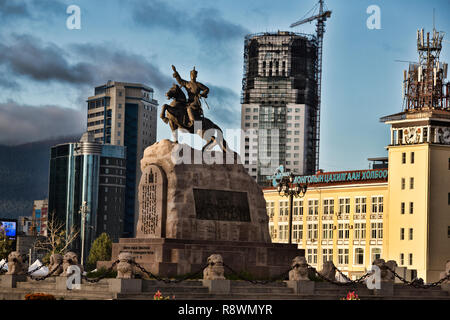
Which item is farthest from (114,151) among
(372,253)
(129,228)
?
(372,253)

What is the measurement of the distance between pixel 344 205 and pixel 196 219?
52062mm

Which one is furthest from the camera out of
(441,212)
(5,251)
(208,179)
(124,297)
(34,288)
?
(441,212)

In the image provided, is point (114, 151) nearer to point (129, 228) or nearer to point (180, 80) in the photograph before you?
point (129, 228)

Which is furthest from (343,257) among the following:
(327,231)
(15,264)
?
(15,264)

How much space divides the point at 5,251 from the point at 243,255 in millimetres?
41415

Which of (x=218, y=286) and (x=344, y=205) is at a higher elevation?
(x=344, y=205)

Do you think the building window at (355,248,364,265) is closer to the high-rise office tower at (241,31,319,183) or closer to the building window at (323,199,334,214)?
the building window at (323,199,334,214)

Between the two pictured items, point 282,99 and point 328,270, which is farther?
point 282,99

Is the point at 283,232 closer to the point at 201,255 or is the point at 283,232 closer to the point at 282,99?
the point at 201,255

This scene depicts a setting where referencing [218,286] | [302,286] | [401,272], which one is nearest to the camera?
[218,286]

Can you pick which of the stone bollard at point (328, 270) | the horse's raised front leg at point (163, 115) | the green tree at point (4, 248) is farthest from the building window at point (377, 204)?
the horse's raised front leg at point (163, 115)

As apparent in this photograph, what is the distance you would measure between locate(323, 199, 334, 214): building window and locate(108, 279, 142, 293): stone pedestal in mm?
59624

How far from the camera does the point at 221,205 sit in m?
46.8
